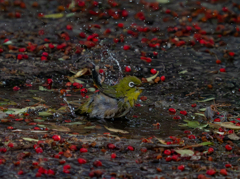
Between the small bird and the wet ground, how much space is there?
0.22 meters

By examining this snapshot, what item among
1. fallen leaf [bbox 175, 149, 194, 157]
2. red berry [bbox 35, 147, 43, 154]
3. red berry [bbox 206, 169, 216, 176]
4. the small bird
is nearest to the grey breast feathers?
the small bird

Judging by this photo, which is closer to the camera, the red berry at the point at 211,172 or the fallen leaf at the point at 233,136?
the red berry at the point at 211,172

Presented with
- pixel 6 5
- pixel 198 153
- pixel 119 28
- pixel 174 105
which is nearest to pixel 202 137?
pixel 198 153

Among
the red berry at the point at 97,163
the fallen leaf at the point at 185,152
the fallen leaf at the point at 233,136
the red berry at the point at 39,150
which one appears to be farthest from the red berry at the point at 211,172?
the red berry at the point at 39,150

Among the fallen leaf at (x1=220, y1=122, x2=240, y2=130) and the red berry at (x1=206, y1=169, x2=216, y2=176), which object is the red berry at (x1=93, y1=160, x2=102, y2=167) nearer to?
the red berry at (x1=206, y1=169, x2=216, y2=176)

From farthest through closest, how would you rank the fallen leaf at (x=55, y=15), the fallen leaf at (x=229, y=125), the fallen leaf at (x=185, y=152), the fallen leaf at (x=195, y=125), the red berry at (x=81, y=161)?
the fallen leaf at (x=55, y=15)
the fallen leaf at (x=195, y=125)
the fallen leaf at (x=229, y=125)
the fallen leaf at (x=185, y=152)
the red berry at (x=81, y=161)

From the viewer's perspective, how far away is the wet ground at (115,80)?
4.87 meters

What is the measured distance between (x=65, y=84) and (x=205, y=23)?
5.87 meters

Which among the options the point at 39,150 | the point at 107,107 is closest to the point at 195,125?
the point at 107,107

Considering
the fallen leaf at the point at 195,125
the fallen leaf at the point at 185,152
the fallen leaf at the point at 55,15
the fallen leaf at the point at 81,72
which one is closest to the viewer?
the fallen leaf at the point at 185,152

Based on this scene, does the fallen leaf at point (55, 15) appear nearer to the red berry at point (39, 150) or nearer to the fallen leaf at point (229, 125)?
the fallen leaf at point (229, 125)

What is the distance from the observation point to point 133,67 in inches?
343

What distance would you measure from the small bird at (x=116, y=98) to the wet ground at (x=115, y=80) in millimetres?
225

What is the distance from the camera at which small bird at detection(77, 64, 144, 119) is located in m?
6.05
